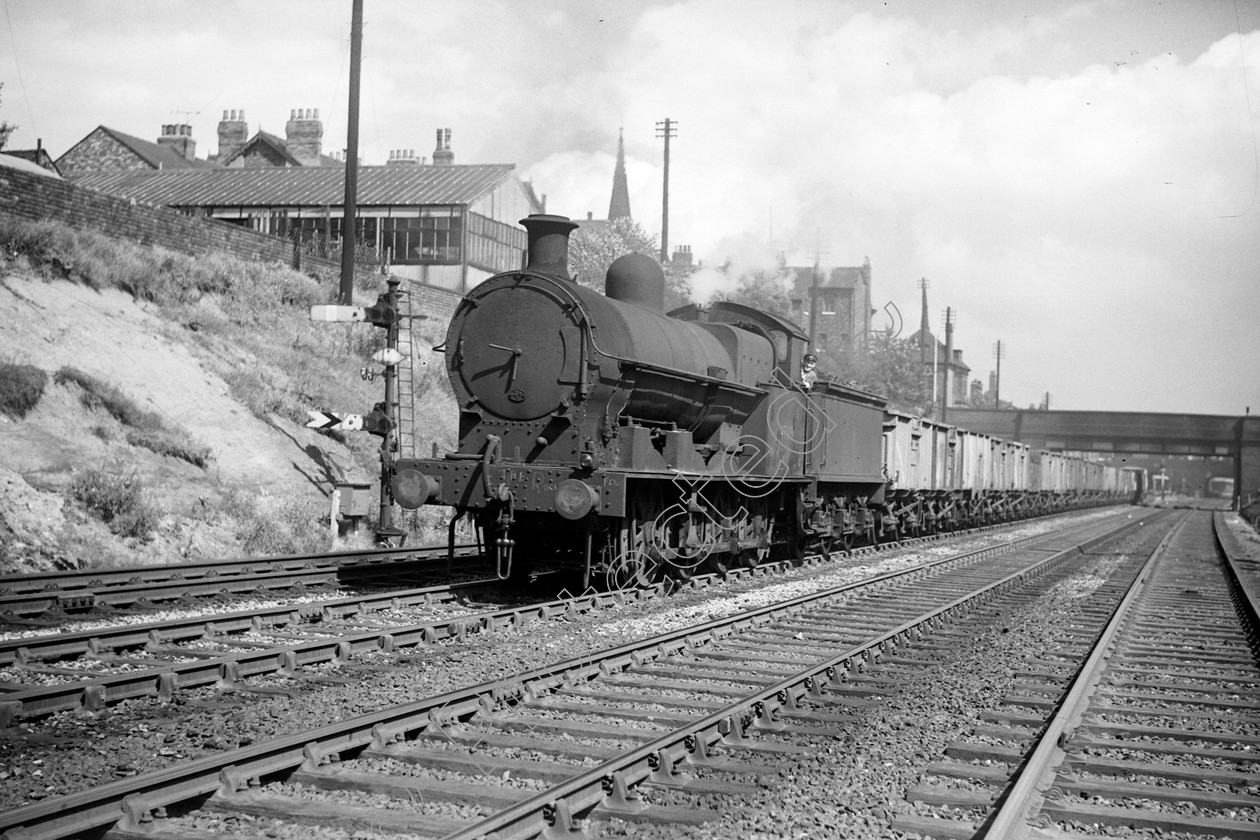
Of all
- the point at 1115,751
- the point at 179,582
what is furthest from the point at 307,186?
the point at 1115,751

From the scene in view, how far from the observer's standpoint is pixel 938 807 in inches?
196

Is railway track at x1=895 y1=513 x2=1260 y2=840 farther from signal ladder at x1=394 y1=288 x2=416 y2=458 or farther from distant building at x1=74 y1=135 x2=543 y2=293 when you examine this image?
distant building at x1=74 y1=135 x2=543 y2=293

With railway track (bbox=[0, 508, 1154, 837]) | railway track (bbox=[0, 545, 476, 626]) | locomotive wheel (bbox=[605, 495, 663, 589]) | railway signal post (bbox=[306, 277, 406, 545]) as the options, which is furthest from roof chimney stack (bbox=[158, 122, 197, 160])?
railway track (bbox=[0, 508, 1154, 837])

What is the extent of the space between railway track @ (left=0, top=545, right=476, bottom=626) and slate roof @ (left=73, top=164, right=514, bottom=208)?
26.7m

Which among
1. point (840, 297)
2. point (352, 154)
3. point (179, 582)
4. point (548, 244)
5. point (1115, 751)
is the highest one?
point (840, 297)

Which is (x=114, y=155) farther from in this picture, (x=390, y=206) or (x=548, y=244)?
(x=548, y=244)

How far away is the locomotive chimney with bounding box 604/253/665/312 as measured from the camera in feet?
41.3

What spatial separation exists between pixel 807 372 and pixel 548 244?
5082 millimetres

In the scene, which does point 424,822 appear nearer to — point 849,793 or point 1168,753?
point 849,793

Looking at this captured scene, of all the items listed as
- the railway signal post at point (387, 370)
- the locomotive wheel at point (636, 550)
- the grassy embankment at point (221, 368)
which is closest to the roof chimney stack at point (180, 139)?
the grassy embankment at point (221, 368)

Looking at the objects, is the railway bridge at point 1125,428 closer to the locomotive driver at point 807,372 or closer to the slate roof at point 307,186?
the slate roof at point 307,186

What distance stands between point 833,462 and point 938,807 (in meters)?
11.5

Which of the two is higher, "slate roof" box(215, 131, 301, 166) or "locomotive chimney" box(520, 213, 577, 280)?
"slate roof" box(215, 131, 301, 166)

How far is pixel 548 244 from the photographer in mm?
11609
